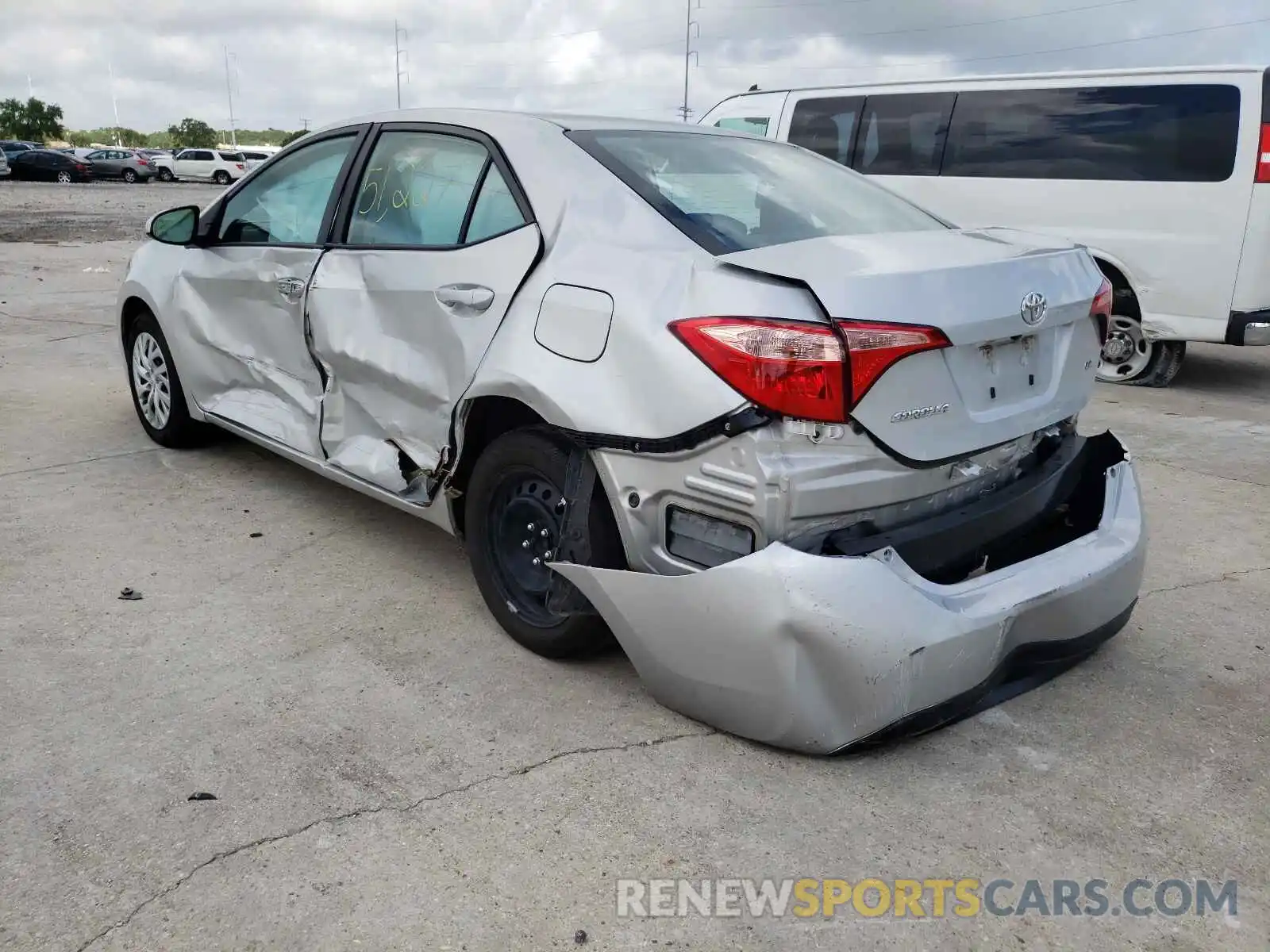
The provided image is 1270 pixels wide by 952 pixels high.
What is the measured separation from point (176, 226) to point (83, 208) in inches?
937

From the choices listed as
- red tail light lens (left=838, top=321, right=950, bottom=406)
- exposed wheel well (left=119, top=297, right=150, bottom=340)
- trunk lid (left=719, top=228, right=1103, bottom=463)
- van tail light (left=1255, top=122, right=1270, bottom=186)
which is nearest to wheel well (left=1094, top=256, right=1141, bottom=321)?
van tail light (left=1255, top=122, right=1270, bottom=186)

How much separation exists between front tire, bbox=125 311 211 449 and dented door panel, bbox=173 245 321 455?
0.27 metres

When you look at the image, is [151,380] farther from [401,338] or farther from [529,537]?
[529,537]

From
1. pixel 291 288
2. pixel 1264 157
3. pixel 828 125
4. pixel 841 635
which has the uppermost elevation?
pixel 828 125

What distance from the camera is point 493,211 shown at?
129 inches

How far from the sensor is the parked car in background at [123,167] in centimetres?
4100

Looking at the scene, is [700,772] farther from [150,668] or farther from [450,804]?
[150,668]

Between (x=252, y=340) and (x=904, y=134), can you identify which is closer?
(x=252, y=340)

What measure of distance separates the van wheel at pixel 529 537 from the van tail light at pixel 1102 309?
5.05ft

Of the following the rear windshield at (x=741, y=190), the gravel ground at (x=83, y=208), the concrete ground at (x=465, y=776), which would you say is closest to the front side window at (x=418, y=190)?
the rear windshield at (x=741, y=190)

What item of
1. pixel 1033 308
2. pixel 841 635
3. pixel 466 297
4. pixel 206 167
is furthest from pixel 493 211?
pixel 206 167

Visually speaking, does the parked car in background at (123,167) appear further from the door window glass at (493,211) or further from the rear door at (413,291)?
the door window glass at (493,211)

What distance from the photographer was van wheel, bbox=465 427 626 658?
2.96 m

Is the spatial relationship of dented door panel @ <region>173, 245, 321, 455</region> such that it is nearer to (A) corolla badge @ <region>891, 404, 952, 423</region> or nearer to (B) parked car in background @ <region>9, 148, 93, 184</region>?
(A) corolla badge @ <region>891, 404, 952, 423</region>
